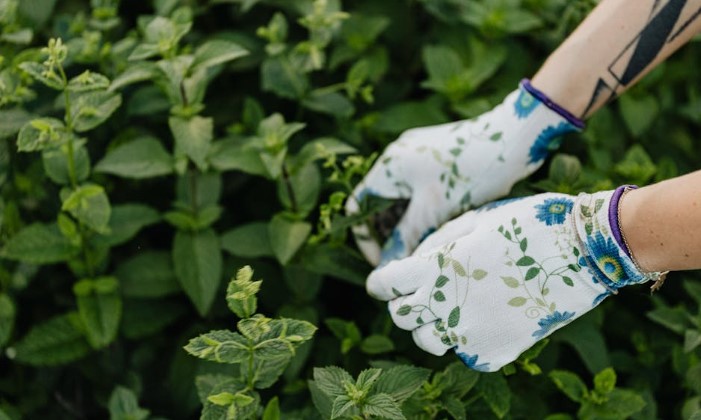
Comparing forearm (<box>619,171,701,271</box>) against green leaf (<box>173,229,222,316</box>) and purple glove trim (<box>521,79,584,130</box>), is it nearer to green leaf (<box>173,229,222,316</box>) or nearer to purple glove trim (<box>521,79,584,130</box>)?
purple glove trim (<box>521,79,584,130</box>)

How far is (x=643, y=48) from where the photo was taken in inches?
55.9

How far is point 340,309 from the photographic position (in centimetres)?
183

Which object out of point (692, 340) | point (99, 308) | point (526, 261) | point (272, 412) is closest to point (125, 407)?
point (99, 308)

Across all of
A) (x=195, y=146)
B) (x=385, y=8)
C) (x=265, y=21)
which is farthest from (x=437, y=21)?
(x=195, y=146)

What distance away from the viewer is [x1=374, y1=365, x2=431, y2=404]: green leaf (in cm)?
124

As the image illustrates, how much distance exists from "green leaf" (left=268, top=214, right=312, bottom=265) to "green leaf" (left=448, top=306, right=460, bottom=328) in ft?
1.21

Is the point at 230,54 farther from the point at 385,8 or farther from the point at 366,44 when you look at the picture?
the point at 385,8

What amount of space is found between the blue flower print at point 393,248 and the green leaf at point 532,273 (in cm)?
33

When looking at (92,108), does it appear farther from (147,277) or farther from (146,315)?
(146,315)

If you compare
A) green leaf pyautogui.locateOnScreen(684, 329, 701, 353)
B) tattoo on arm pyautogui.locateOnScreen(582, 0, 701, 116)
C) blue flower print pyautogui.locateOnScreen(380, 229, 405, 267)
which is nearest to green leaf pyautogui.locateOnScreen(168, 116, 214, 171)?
blue flower print pyautogui.locateOnScreen(380, 229, 405, 267)

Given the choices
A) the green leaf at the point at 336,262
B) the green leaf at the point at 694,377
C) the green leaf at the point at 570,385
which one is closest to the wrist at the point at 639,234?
the green leaf at the point at 570,385

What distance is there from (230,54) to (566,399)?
0.96 m

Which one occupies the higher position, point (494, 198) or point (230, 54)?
point (230, 54)

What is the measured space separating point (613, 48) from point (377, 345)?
2.20 ft
